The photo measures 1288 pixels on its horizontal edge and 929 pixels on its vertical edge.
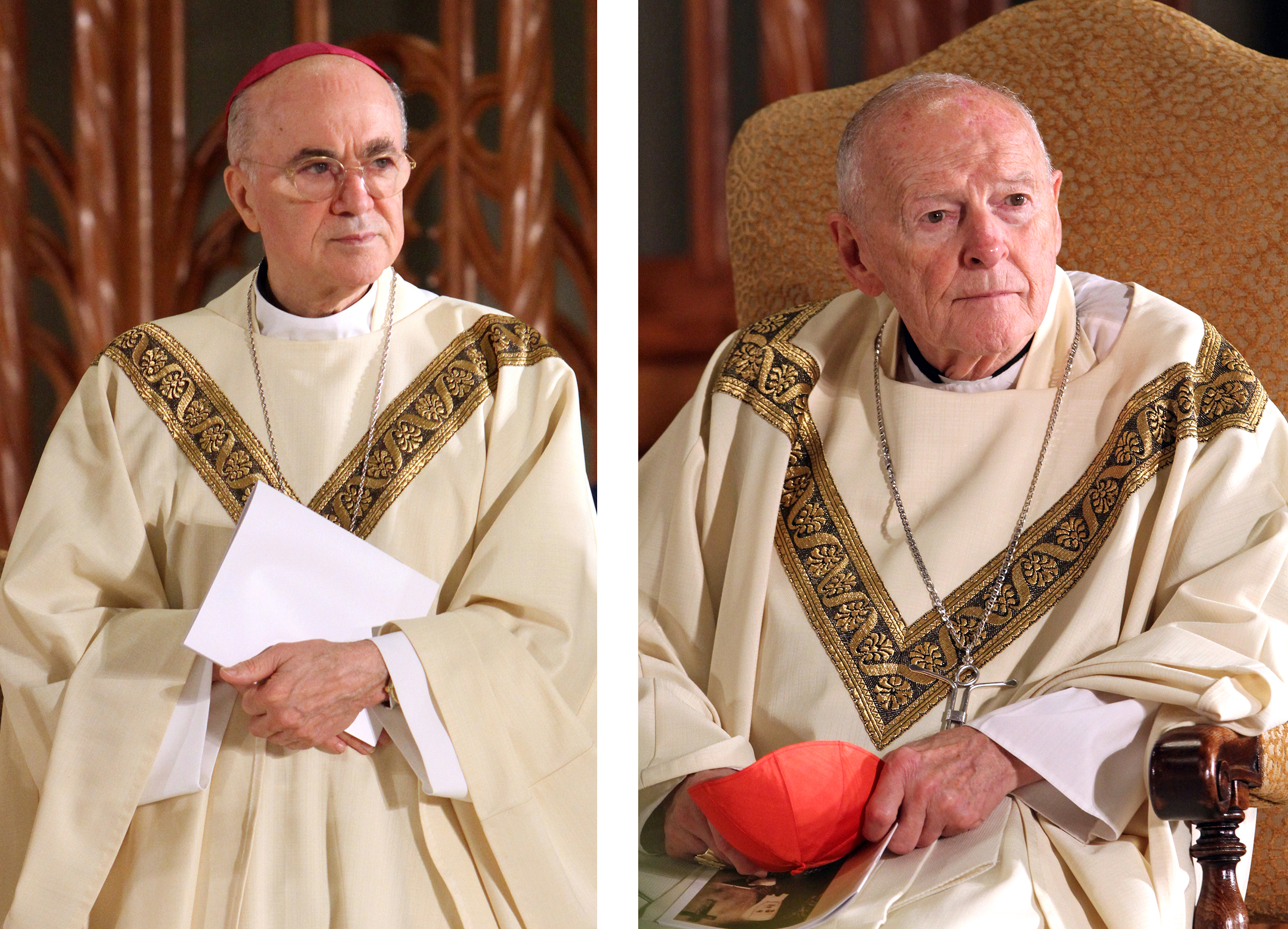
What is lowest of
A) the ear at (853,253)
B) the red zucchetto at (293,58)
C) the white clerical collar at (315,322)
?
the white clerical collar at (315,322)

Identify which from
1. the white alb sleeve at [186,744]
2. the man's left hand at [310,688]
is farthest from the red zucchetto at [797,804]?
the white alb sleeve at [186,744]

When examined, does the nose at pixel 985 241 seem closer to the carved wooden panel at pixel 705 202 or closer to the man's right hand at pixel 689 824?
the man's right hand at pixel 689 824

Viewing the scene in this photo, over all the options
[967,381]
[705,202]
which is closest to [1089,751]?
[967,381]

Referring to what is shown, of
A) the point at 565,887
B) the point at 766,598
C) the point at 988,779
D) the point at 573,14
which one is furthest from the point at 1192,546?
the point at 573,14

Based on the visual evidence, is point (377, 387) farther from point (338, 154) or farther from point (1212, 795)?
point (1212, 795)

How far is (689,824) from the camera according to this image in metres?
1.68

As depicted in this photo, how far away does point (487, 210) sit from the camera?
1.67m

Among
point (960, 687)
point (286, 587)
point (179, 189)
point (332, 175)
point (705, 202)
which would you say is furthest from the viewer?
point (705, 202)

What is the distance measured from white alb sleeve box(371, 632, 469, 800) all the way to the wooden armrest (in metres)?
0.73

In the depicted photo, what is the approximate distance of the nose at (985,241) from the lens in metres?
1.78

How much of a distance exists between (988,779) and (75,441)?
1.08m

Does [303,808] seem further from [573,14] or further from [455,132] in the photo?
[573,14]

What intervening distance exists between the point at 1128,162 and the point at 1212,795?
1.09 metres

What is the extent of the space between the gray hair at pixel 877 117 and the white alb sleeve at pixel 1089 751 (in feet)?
2.21
